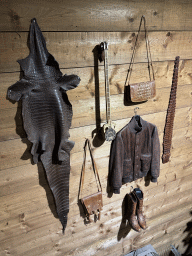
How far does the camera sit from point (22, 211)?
51.1 inches

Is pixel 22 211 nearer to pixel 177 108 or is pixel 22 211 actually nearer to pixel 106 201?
pixel 106 201

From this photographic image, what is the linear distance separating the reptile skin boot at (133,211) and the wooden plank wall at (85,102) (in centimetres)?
7

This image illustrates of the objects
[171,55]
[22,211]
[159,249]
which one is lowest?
[159,249]

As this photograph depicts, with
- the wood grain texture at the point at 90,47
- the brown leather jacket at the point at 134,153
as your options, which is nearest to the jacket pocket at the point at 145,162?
the brown leather jacket at the point at 134,153

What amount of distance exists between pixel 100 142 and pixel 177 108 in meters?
0.67

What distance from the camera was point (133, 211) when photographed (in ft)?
5.23

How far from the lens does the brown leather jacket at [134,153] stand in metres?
1.37

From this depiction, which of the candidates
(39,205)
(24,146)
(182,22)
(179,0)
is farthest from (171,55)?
(39,205)

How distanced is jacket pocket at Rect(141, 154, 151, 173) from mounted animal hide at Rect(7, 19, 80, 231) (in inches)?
22.0

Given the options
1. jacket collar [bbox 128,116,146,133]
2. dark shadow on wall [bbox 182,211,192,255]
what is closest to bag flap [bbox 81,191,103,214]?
jacket collar [bbox 128,116,146,133]

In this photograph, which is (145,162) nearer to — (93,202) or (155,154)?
(155,154)

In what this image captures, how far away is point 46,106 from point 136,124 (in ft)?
2.02

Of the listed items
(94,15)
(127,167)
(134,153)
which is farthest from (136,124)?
(94,15)

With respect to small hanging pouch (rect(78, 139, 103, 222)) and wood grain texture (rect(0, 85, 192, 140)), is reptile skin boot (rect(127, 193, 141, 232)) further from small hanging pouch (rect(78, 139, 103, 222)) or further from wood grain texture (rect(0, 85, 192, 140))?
wood grain texture (rect(0, 85, 192, 140))
